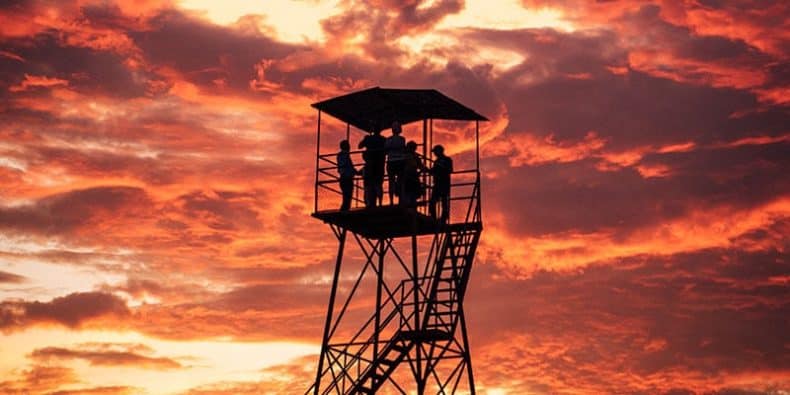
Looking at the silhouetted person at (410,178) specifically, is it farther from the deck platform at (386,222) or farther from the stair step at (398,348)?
the stair step at (398,348)

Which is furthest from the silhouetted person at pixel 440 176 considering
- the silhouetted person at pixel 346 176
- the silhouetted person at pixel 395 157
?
the silhouetted person at pixel 346 176

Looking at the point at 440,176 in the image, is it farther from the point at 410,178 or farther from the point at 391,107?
the point at 391,107

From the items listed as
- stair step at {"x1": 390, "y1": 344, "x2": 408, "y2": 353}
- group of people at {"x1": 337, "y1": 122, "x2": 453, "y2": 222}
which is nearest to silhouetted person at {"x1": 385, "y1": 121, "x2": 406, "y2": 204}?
group of people at {"x1": 337, "y1": 122, "x2": 453, "y2": 222}

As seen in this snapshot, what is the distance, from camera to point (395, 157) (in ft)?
164

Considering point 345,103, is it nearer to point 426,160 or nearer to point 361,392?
point 426,160

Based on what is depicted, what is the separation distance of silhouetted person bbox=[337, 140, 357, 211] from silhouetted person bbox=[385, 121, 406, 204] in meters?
1.38

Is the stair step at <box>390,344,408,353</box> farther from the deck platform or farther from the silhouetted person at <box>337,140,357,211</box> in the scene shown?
the silhouetted person at <box>337,140,357,211</box>

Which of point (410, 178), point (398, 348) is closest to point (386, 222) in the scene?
point (410, 178)

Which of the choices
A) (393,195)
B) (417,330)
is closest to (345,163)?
(393,195)

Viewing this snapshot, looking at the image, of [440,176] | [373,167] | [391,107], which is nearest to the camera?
[373,167]

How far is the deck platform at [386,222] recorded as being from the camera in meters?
50.3

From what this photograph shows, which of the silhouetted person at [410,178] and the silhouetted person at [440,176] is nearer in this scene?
the silhouetted person at [410,178]

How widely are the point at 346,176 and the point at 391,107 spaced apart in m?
3.75

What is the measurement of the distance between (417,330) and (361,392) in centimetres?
278
